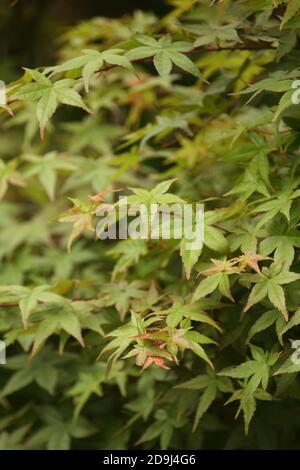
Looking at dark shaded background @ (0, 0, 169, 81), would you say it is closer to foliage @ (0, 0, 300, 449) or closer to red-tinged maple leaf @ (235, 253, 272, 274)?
foliage @ (0, 0, 300, 449)

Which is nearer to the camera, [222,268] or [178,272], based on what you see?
[222,268]

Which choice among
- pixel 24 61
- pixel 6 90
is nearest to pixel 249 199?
pixel 6 90

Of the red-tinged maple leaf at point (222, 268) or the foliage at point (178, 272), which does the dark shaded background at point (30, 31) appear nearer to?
the foliage at point (178, 272)

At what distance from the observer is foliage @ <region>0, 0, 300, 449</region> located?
76.8 inches

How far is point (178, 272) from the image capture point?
8.30 feet

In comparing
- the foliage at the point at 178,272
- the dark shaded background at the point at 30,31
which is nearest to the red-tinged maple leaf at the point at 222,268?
the foliage at the point at 178,272

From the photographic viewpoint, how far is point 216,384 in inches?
84.0

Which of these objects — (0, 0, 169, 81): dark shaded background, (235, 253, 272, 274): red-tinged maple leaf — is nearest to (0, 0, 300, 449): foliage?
(235, 253, 272, 274): red-tinged maple leaf

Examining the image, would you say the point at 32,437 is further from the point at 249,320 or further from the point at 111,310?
the point at 249,320

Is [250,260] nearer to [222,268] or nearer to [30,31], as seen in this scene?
[222,268]

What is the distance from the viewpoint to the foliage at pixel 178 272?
1951mm

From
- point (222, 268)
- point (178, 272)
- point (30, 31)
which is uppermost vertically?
point (30, 31)

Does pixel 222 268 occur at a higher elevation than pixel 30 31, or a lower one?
lower

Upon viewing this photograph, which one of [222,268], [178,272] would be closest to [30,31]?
[178,272]
